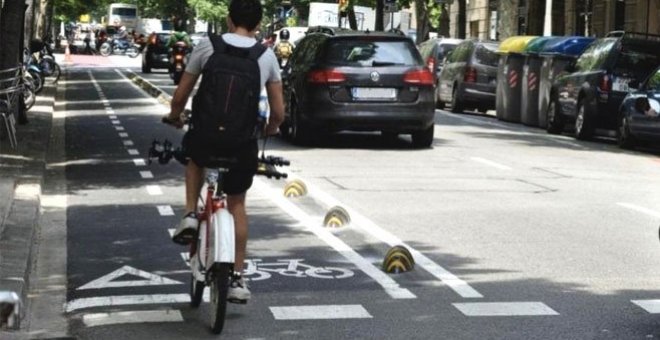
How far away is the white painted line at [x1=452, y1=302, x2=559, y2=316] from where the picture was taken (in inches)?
344

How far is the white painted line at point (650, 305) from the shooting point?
29.0 ft

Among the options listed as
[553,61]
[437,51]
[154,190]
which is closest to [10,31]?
[154,190]

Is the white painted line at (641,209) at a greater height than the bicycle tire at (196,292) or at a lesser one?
lesser

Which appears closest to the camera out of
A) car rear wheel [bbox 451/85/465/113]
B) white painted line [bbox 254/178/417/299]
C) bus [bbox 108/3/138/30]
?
white painted line [bbox 254/178/417/299]

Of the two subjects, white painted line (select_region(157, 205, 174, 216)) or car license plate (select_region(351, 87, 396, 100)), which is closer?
white painted line (select_region(157, 205, 174, 216))

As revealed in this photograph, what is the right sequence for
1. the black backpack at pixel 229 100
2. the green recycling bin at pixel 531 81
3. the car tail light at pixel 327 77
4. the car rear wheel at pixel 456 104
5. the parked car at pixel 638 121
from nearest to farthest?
the black backpack at pixel 229 100
the car tail light at pixel 327 77
the parked car at pixel 638 121
the green recycling bin at pixel 531 81
the car rear wheel at pixel 456 104

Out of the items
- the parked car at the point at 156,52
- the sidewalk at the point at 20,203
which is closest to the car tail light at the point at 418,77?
the sidewalk at the point at 20,203

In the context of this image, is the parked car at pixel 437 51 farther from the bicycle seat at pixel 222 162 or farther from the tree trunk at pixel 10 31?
the bicycle seat at pixel 222 162

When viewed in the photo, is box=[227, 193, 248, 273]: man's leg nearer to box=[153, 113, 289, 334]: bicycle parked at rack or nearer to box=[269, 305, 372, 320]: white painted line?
box=[153, 113, 289, 334]: bicycle parked at rack

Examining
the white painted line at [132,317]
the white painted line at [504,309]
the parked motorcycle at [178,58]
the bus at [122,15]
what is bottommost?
the bus at [122,15]

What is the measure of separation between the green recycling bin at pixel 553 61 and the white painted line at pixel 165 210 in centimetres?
1713

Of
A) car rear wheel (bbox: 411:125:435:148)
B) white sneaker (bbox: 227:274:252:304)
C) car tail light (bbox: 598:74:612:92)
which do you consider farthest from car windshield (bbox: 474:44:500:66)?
white sneaker (bbox: 227:274:252:304)

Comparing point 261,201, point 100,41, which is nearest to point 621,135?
point 261,201

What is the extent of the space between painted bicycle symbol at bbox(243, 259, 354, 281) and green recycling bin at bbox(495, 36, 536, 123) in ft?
76.9
